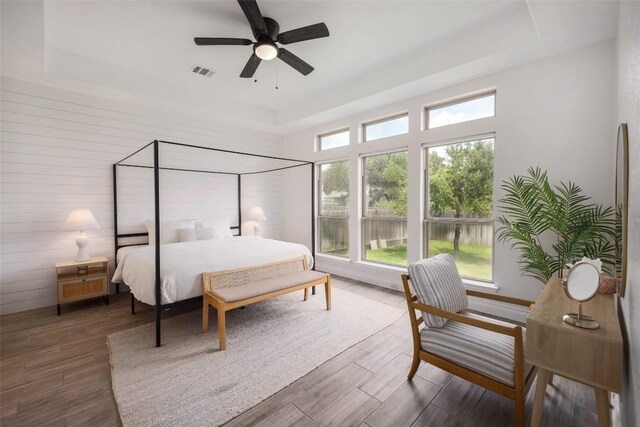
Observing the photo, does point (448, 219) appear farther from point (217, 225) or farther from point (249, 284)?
point (217, 225)

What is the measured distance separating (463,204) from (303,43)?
9.09ft

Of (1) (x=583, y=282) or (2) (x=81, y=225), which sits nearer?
(1) (x=583, y=282)

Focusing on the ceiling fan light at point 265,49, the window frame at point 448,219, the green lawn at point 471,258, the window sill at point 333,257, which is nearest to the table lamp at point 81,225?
the ceiling fan light at point 265,49

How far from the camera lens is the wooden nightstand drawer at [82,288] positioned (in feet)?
11.0

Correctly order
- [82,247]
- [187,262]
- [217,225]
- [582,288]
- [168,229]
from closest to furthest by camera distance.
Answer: [582,288]
[187,262]
[82,247]
[168,229]
[217,225]

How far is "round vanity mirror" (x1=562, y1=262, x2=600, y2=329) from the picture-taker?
4.29ft

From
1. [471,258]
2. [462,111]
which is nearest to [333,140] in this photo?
[462,111]

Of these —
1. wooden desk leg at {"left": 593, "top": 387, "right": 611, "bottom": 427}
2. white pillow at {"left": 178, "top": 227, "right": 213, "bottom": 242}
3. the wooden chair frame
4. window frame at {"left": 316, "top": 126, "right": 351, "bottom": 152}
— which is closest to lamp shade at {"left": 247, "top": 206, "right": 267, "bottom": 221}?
white pillow at {"left": 178, "top": 227, "right": 213, "bottom": 242}

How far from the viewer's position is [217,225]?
4.60 meters

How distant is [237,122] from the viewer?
5.21 metres

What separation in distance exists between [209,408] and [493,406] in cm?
185

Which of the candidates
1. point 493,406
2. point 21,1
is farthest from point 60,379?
point 493,406

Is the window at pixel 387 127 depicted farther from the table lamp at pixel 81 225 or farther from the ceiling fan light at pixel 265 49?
the table lamp at pixel 81 225

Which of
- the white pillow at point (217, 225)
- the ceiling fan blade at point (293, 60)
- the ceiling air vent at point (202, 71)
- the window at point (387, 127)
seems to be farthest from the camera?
the white pillow at point (217, 225)
